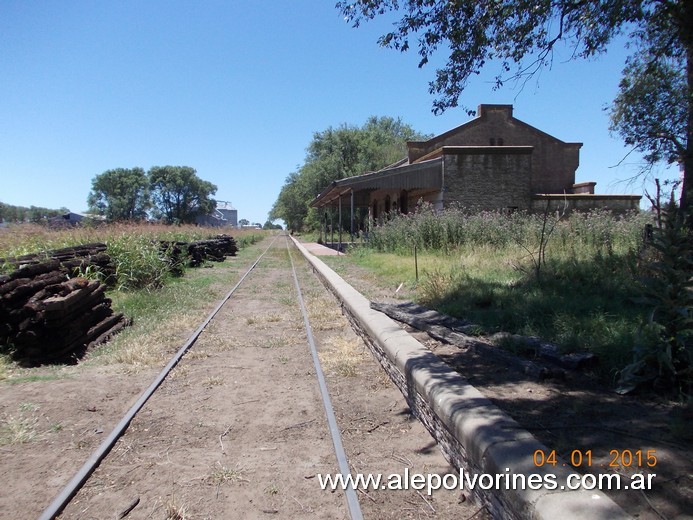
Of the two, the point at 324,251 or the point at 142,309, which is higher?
the point at 324,251

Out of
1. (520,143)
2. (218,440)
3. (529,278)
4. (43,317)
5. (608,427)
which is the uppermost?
(520,143)

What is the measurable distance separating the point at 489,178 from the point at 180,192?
87341mm

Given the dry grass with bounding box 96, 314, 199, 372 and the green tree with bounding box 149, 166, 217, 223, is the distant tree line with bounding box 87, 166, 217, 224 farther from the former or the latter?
the dry grass with bounding box 96, 314, 199, 372

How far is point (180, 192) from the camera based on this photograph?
99438 mm

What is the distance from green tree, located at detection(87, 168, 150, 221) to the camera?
83.3 meters

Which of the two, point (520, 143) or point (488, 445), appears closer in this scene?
point (488, 445)

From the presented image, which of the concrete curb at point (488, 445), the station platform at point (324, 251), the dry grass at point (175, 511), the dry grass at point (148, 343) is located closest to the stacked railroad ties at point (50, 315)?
the dry grass at point (148, 343)

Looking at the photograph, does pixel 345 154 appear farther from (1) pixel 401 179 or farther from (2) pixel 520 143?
(1) pixel 401 179

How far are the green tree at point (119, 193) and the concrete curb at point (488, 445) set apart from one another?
8580 cm

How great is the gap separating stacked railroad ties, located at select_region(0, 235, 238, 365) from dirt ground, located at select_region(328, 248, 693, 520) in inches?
195

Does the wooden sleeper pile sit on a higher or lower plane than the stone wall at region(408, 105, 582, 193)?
lower

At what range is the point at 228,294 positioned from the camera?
11.6 m

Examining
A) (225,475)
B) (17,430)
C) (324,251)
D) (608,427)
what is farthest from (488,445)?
Result: (324,251)

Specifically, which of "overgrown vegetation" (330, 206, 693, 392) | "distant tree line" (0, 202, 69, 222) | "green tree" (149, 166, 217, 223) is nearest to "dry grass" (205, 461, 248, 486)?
"overgrown vegetation" (330, 206, 693, 392)
